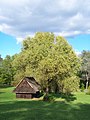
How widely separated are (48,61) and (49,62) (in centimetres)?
36

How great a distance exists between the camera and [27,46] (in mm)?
63281

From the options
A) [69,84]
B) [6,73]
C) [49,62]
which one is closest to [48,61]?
[49,62]

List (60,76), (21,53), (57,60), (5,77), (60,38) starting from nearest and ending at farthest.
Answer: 1. (57,60)
2. (60,76)
3. (60,38)
4. (21,53)
5. (5,77)

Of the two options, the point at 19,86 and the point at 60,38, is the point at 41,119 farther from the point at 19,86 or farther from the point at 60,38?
the point at 60,38

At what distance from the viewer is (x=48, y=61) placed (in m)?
46.5

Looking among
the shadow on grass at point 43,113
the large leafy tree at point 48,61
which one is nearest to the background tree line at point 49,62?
the large leafy tree at point 48,61

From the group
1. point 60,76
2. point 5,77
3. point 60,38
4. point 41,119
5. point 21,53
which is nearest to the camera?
point 41,119

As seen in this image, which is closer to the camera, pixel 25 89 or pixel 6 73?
pixel 25 89

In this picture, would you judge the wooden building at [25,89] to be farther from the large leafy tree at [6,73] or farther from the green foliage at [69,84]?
the large leafy tree at [6,73]

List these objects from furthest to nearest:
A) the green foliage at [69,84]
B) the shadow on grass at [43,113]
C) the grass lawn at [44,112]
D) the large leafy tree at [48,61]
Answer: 1. the green foliage at [69,84]
2. the large leafy tree at [48,61]
3. the grass lawn at [44,112]
4. the shadow on grass at [43,113]

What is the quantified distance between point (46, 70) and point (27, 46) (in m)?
17.9

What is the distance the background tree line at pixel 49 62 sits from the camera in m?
47.1

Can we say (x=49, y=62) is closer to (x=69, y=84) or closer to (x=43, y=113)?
(x=69, y=84)

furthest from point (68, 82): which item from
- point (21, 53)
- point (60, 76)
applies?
point (21, 53)
